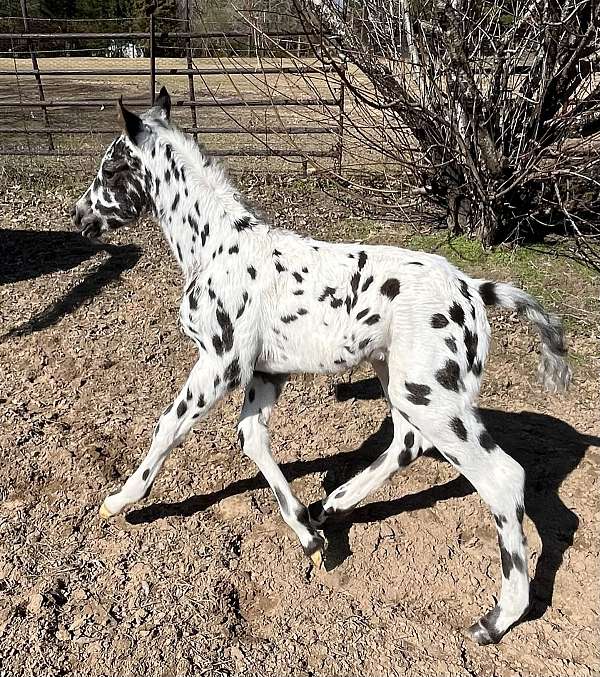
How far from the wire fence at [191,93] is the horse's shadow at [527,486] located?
12.2ft

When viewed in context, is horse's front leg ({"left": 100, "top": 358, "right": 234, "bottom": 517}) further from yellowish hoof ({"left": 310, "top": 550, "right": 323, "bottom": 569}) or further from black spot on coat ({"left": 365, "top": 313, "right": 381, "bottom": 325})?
yellowish hoof ({"left": 310, "top": 550, "right": 323, "bottom": 569})

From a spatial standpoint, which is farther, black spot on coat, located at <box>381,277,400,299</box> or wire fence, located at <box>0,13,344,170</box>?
wire fence, located at <box>0,13,344,170</box>

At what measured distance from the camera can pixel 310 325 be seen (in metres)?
3.31

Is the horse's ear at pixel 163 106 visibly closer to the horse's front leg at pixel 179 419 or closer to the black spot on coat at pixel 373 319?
the horse's front leg at pixel 179 419

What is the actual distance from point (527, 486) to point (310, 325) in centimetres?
188

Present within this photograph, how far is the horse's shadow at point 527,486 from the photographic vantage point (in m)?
3.65

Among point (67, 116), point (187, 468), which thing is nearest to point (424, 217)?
point (187, 468)

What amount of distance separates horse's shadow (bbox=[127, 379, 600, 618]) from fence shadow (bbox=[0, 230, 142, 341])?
2.87 metres

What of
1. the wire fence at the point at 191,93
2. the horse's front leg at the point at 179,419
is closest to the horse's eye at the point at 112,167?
the horse's front leg at the point at 179,419

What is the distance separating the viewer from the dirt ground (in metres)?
3.08

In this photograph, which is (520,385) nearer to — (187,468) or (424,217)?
(187,468)

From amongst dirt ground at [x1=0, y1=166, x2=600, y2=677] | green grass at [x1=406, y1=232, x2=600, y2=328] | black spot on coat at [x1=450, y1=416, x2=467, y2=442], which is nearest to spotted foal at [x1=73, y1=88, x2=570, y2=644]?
black spot on coat at [x1=450, y1=416, x2=467, y2=442]

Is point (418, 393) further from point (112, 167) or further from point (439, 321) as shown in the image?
point (112, 167)

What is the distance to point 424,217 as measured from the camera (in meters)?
7.95
